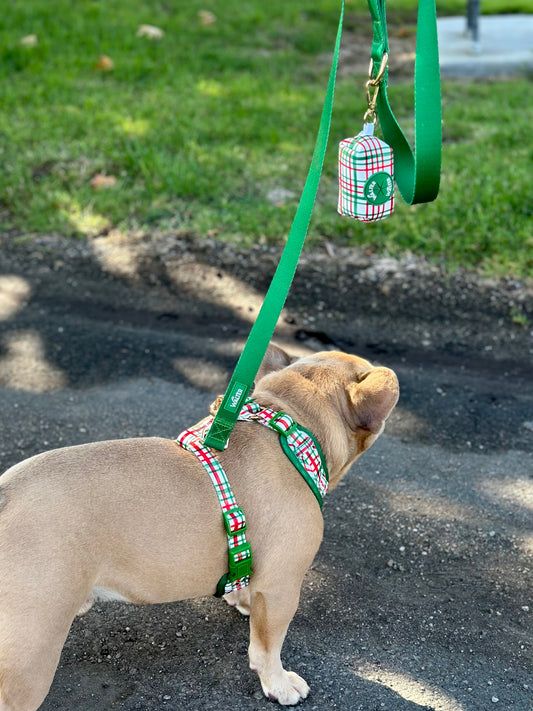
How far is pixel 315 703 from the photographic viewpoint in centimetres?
337

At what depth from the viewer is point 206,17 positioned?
476 inches

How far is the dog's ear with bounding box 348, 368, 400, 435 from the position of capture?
3.10m

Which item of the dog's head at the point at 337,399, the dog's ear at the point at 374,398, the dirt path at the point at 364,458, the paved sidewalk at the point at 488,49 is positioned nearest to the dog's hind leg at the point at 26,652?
the dirt path at the point at 364,458

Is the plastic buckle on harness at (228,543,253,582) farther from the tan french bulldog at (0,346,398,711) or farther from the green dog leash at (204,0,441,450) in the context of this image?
the green dog leash at (204,0,441,450)

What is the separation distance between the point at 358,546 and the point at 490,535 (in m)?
0.73

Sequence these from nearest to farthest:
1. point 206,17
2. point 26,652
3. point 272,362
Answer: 1. point 26,652
2. point 272,362
3. point 206,17

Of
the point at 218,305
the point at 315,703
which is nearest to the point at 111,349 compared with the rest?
the point at 218,305

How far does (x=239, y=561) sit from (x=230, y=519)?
176 mm

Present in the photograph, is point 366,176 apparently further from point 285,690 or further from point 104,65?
point 104,65

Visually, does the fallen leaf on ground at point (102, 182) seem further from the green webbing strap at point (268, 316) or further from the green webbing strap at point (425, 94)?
the green webbing strap at point (268, 316)

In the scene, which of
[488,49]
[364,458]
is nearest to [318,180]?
[364,458]

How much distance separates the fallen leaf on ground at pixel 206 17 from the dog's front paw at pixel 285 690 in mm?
10788

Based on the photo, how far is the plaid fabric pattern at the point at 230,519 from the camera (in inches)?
116

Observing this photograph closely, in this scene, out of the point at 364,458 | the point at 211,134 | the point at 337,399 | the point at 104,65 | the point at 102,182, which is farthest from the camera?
the point at 104,65
